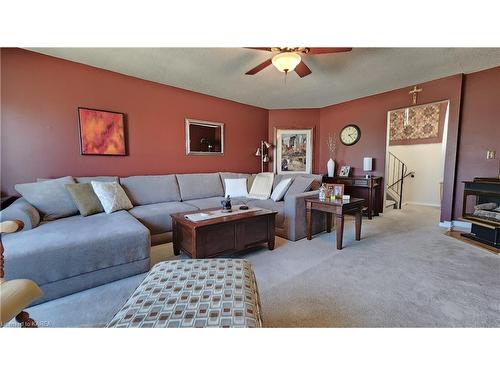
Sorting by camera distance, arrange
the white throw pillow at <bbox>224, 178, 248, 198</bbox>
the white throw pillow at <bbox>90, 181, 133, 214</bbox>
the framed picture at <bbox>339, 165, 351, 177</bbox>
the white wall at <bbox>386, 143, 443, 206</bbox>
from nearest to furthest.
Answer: the white throw pillow at <bbox>90, 181, 133, 214</bbox>, the white throw pillow at <bbox>224, 178, 248, 198</bbox>, the framed picture at <bbox>339, 165, 351, 177</bbox>, the white wall at <bbox>386, 143, 443, 206</bbox>

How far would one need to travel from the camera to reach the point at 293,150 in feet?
16.6

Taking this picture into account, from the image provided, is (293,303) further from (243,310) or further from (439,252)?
(439,252)

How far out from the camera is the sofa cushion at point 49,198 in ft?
7.09

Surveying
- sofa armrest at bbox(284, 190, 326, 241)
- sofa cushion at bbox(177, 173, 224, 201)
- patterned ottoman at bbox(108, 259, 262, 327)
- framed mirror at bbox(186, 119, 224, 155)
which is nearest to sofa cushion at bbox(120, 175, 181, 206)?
sofa cushion at bbox(177, 173, 224, 201)

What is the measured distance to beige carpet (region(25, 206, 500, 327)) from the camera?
1382 millimetres

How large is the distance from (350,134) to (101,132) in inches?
185

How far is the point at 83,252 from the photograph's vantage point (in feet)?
5.28

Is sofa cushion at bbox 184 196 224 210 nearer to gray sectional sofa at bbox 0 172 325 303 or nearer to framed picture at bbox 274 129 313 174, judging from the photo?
gray sectional sofa at bbox 0 172 325 303

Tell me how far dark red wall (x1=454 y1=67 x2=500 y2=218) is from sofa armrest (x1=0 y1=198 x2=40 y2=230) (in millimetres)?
5604

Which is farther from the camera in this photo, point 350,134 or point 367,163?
point 350,134

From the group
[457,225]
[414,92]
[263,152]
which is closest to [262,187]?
[263,152]

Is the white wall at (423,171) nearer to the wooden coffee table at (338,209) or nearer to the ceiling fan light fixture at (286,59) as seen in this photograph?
the wooden coffee table at (338,209)

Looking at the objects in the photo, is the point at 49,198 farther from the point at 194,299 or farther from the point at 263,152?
the point at 263,152

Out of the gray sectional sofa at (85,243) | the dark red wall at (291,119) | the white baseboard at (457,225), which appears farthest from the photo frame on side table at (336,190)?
the dark red wall at (291,119)
